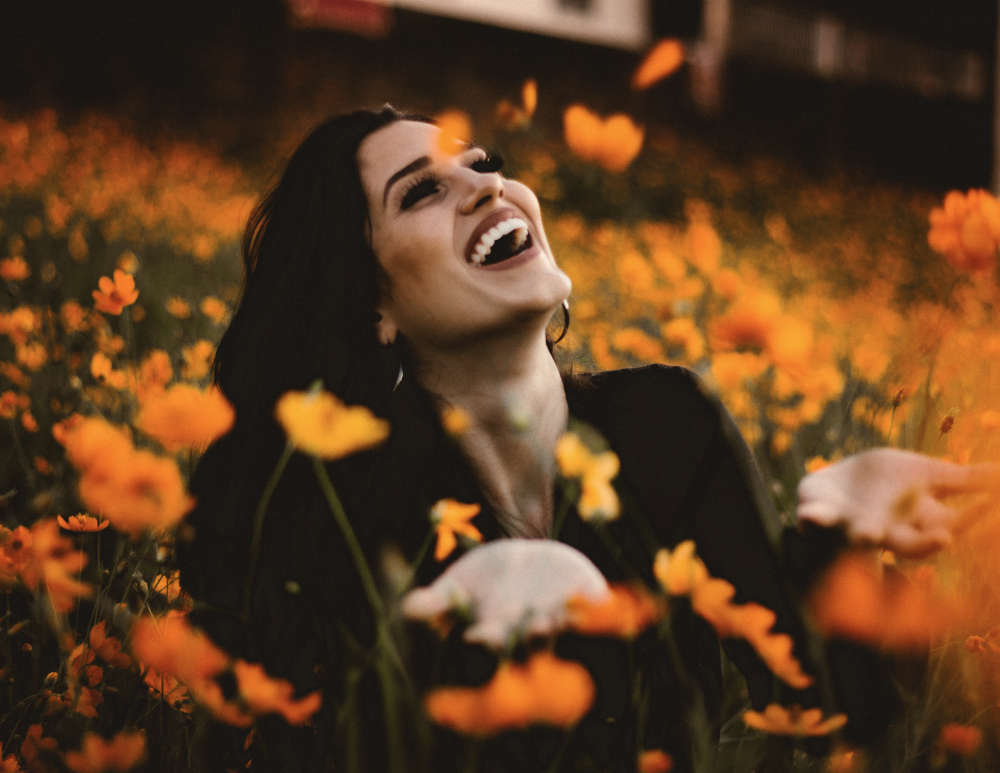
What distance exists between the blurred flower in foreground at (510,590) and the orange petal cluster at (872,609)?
29 cm

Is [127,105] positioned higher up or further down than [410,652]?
further down

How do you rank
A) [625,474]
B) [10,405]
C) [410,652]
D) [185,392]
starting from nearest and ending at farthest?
[185,392] < [410,652] < [625,474] < [10,405]

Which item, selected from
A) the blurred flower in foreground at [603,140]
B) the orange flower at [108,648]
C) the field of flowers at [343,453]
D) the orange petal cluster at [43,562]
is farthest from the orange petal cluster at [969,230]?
the orange flower at [108,648]

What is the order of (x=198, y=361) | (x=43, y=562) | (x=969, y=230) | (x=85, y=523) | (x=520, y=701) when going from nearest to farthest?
(x=520, y=701) → (x=43, y=562) → (x=969, y=230) → (x=85, y=523) → (x=198, y=361)

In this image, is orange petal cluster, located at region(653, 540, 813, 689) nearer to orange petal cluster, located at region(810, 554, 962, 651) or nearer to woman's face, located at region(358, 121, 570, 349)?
orange petal cluster, located at region(810, 554, 962, 651)

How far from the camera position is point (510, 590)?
558 millimetres

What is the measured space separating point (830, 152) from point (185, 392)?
9858 millimetres

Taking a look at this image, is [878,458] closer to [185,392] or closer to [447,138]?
[185,392]

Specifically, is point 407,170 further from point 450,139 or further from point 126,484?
point 126,484

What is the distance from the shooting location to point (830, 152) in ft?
30.8

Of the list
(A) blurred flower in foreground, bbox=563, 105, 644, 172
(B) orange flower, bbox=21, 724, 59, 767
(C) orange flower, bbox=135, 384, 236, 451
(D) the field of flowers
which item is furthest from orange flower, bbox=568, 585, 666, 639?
(A) blurred flower in foreground, bbox=563, 105, 644, 172

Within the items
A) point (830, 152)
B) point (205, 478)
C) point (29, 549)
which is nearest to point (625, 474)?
point (205, 478)

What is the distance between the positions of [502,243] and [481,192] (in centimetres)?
9

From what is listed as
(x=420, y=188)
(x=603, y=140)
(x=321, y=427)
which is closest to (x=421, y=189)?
(x=420, y=188)
